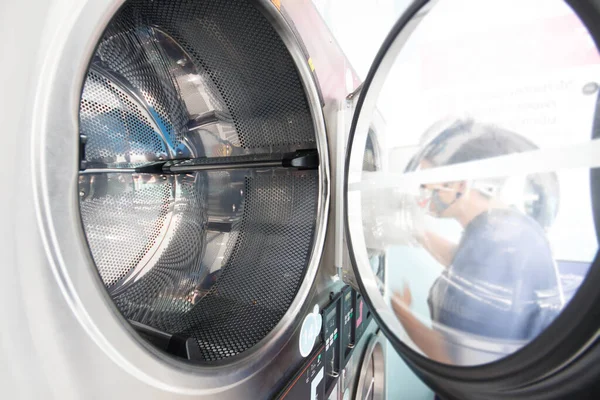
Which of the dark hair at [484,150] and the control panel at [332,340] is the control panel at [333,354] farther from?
the dark hair at [484,150]

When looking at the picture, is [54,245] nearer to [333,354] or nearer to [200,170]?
[200,170]

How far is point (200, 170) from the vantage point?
733mm

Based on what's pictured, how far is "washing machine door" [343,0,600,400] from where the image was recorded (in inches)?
11.8

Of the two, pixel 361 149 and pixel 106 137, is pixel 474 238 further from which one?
pixel 106 137

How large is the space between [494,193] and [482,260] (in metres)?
0.08

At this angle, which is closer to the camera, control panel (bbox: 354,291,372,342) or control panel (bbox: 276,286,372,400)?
control panel (bbox: 276,286,372,400)

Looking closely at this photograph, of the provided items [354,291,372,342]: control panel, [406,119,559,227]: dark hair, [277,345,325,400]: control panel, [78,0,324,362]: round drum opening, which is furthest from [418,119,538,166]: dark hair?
[354,291,372,342]: control panel

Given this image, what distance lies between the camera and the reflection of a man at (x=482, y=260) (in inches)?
13.1

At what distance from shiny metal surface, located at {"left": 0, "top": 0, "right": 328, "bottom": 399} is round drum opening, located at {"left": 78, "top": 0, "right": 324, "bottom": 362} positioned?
0.28 meters

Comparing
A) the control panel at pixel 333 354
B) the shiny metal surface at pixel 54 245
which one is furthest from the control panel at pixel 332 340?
the shiny metal surface at pixel 54 245

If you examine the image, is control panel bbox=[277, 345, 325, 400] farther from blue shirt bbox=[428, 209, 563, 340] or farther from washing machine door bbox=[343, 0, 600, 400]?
blue shirt bbox=[428, 209, 563, 340]

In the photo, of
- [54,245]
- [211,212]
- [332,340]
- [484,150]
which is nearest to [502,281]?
[484,150]

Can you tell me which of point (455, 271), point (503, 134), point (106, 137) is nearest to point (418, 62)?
point (503, 134)

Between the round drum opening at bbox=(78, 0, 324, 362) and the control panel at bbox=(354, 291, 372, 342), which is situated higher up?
the round drum opening at bbox=(78, 0, 324, 362)
